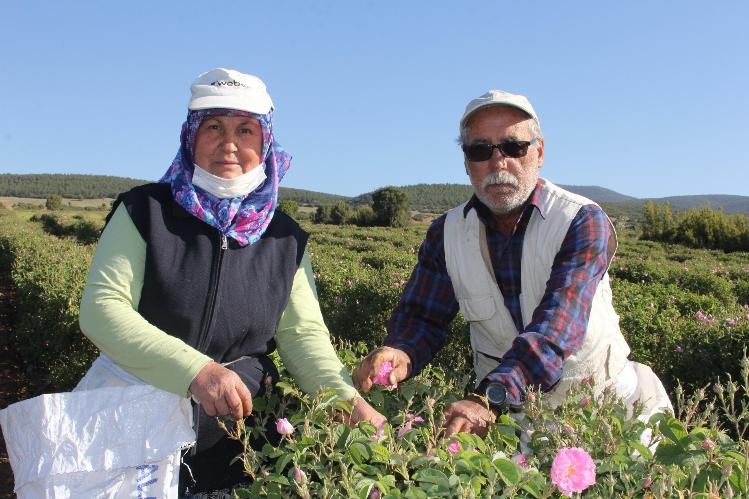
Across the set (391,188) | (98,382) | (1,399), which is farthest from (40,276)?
(391,188)

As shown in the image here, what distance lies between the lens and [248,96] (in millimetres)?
2244

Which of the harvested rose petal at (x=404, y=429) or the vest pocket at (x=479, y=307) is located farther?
the vest pocket at (x=479, y=307)

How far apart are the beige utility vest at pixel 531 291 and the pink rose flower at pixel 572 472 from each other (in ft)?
4.20

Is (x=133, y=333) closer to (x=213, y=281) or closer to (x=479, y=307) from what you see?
(x=213, y=281)

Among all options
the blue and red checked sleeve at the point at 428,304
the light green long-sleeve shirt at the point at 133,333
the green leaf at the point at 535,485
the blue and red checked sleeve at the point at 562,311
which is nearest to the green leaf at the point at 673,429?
the green leaf at the point at 535,485

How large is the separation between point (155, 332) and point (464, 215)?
4.81 ft

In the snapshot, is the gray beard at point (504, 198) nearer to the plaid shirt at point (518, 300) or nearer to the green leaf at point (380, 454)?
the plaid shirt at point (518, 300)

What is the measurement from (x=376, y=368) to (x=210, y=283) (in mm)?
670

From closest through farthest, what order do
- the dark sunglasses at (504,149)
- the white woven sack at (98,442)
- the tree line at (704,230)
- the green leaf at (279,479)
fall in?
the green leaf at (279,479) < the white woven sack at (98,442) < the dark sunglasses at (504,149) < the tree line at (704,230)

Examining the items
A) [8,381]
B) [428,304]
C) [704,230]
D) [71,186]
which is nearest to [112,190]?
[71,186]

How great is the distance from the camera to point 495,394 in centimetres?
197

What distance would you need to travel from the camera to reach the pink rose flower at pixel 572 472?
3.96ft

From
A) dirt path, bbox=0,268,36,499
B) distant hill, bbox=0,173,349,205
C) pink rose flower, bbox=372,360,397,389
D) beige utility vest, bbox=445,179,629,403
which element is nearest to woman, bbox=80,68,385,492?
pink rose flower, bbox=372,360,397,389

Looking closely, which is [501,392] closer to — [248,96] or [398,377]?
[398,377]
